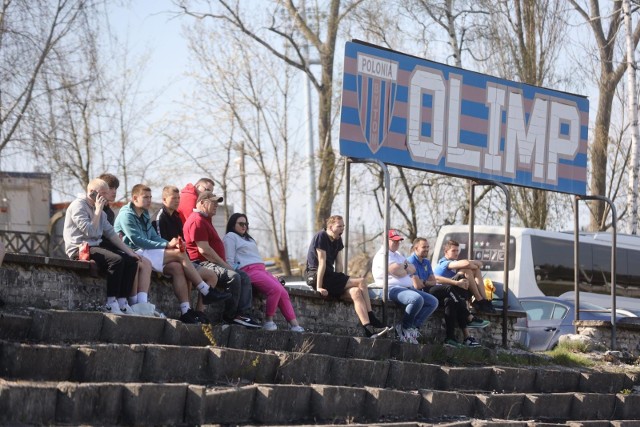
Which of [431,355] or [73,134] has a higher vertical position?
[73,134]

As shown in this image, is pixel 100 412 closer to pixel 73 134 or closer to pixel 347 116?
pixel 347 116

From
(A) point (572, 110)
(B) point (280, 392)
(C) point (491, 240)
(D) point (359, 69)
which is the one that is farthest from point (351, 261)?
(B) point (280, 392)

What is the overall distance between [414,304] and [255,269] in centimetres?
223

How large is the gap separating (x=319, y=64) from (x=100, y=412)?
24.3m

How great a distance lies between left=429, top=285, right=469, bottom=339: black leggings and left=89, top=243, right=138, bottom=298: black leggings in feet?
16.1

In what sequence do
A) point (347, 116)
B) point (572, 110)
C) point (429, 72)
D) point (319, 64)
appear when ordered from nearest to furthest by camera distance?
point (347, 116)
point (429, 72)
point (572, 110)
point (319, 64)

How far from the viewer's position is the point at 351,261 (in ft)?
108

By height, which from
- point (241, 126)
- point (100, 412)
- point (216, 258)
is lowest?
point (100, 412)

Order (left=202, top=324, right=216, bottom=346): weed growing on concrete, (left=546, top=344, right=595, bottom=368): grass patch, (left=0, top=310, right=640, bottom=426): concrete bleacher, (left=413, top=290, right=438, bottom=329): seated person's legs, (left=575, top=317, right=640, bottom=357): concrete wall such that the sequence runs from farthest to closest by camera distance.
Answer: (left=575, top=317, right=640, bottom=357): concrete wall < (left=546, top=344, right=595, bottom=368): grass patch < (left=413, top=290, right=438, bottom=329): seated person's legs < (left=202, top=324, right=216, bottom=346): weed growing on concrete < (left=0, top=310, right=640, bottom=426): concrete bleacher

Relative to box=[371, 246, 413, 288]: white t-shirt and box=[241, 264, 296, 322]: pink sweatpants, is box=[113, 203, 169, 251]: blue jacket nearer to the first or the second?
box=[241, 264, 296, 322]: pink sweatpants

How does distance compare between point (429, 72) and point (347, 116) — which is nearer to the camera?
point (347, 116)

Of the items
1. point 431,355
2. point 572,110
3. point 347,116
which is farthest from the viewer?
point 572,110

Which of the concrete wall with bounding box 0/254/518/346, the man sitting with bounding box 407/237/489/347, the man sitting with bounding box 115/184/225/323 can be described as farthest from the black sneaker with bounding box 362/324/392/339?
the man sitting with bounding box 115/184/225/323

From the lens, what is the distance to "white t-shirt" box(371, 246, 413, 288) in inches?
541
